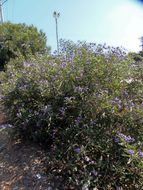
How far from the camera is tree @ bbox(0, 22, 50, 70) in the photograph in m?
13.6

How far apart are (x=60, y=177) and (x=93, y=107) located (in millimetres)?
881

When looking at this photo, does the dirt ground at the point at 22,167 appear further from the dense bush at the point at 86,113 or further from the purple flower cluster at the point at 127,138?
the purple flower cluster at the point at 127,138

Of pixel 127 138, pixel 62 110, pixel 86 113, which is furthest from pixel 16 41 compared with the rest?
pixel 127 138

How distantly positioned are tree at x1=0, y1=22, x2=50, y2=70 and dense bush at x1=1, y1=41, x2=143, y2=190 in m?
7.84

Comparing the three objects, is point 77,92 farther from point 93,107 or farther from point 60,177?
point 60,177

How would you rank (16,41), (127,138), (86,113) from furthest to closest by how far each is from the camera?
(16,41) < (86,113) < (127,138)

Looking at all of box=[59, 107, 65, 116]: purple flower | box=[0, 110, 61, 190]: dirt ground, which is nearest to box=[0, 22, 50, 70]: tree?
box=[0, 110, 61, 190]: dirt ground

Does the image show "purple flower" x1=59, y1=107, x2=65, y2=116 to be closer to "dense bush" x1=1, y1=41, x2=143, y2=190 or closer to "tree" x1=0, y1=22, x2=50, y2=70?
"dense bush" x1=1, y1=41, x2=143, y2=190

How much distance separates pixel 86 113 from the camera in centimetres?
469

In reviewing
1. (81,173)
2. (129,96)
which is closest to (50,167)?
(81,173)

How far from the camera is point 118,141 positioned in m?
4.30

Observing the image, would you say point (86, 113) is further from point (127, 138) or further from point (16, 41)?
point (16, 41)

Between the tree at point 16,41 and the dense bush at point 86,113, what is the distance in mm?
7835

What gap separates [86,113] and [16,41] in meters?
9.74
